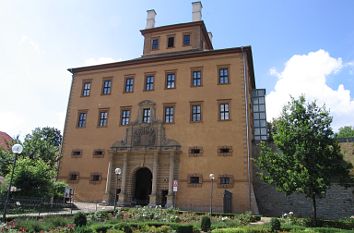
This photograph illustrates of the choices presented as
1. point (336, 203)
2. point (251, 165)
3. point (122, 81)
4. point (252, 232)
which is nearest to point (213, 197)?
point (251, 165)

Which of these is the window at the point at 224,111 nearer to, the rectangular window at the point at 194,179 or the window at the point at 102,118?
the rectangular window at the point at 194,179

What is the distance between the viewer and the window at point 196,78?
97.8ft

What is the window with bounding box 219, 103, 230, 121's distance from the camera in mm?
27812

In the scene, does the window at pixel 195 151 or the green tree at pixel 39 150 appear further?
the green tree at pixel 39 150

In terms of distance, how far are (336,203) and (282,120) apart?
29.4ft

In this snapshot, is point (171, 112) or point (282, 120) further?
point (171, 112)

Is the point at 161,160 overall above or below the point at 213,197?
above

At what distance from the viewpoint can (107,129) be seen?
102 ft

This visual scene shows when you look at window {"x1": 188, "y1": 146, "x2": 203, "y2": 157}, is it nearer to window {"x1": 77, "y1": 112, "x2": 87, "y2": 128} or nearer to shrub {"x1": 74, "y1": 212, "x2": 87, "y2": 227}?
window {"x1": 77, "y1": 112, "x2": 87, "y2": 128}

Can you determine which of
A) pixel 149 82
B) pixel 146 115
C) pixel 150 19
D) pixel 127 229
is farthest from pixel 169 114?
pixel 127 229

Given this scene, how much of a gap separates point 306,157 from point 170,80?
52.0ft

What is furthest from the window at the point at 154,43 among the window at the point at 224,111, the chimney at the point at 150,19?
the window at the point at 224,111

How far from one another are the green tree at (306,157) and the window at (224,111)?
7.10 metres

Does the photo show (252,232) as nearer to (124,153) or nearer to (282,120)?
(282,120)
